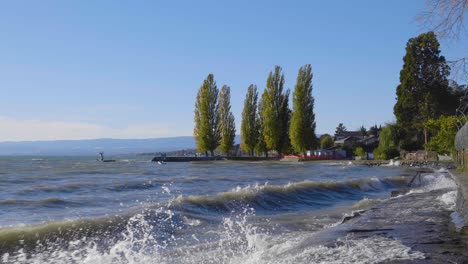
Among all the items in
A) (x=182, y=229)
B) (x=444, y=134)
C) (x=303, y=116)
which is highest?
(x=303, y=116)

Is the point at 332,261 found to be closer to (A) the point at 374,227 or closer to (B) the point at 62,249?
(A) the point at 374,227

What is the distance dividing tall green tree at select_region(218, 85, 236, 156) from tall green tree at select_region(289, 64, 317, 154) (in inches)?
437

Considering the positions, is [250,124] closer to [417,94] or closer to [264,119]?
[264,119]

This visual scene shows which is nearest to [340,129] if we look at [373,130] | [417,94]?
[373,130]

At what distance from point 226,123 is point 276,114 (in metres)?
8.82

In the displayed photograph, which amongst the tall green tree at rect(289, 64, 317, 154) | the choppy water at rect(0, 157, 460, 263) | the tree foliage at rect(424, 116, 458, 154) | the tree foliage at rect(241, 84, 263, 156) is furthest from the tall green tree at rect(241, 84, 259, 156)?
the choppy water at rect(0, 157, 460, 263)

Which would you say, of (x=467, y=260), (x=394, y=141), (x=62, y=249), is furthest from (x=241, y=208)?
(x=394, y=141)

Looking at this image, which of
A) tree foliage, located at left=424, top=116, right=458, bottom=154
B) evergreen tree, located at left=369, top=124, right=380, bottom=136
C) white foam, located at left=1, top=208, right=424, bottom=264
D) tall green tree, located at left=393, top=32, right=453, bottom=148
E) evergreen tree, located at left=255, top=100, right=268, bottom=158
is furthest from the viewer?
evergreen tree, located at left=369, top=124, right=380, bottom=136

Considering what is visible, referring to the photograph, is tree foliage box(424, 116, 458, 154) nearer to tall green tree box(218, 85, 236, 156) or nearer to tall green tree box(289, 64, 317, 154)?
tall green tree box(289, 64, 317, 154)

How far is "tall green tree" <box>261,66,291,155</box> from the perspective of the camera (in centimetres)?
6619

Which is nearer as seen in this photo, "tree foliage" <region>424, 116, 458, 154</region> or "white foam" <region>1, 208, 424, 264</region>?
"white foam" <region>1, 208, 424, 264</region>

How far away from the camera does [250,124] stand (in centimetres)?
7038

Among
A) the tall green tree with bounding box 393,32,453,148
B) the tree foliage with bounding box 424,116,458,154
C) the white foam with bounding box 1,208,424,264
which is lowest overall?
the white foam with bounding box 1,208,424,264

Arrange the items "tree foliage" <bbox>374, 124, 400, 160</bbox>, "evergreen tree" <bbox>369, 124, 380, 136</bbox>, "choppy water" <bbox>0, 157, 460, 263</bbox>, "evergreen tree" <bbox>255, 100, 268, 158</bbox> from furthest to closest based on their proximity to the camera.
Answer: "evergreen tree" <bbox>369, 124, 380, 136</bbox>
"evergreen tree" <bbox>255, 100, 268, 158</bbox>
"tree foliage" <bbox>374, 124, 400, 160</bbox>
"choppy water" <bbox>0, 157, 460, 263</bbox>
